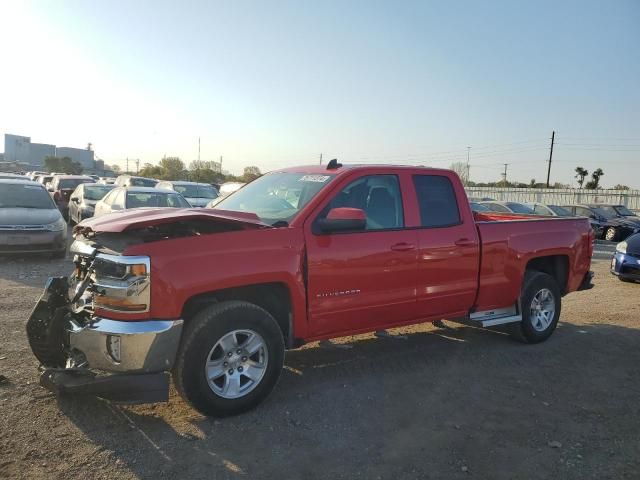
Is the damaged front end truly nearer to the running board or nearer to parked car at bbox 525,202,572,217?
the running board

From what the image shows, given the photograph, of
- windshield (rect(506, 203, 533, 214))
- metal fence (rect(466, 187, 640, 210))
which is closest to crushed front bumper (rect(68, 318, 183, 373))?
windshield (rect(506, 203, 533, 214))

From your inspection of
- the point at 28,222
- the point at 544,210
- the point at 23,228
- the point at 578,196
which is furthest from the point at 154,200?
the point at 578,196

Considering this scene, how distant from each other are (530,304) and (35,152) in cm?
12144

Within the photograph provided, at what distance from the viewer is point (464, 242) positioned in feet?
18.0

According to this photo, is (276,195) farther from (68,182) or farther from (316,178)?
(68,182)

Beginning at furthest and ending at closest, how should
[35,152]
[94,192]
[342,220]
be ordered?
1. [35,152]
2. [94,192]
3. [342,220]

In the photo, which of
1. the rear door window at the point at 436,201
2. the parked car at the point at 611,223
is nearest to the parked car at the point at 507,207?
the parked car at the point at 611,223

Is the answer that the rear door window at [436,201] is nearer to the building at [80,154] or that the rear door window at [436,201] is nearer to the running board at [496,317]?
the running board at [496,317]

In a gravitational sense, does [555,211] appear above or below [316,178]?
below

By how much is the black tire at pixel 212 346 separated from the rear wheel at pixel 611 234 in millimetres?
22197

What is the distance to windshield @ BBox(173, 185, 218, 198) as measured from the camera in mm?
18219

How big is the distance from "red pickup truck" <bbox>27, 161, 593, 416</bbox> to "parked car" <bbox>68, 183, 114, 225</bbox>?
38.1 ft

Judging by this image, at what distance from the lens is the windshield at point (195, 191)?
18.2 metres

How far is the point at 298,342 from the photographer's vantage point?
179 inches
